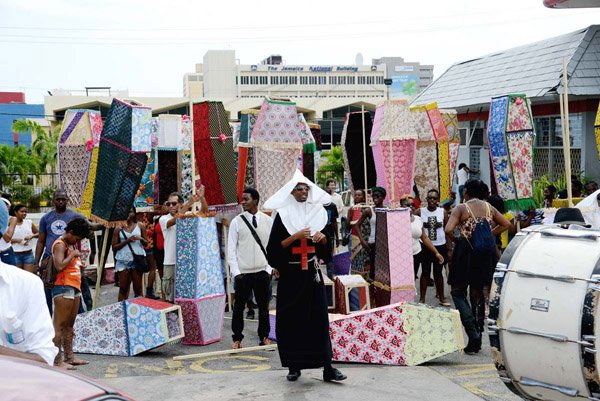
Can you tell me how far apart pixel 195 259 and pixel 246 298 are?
91 centimetres

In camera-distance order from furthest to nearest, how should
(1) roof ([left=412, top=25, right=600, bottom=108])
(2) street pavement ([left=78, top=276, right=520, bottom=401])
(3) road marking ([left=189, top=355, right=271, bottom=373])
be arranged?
(1) roof ([left=412, top=25, right=600, bottom=108]) → (3) road marking ([left=189, top=355, right=271, bottom=373]) → (2) street pavement ([left=78, top=276, right=520, bottom=401])

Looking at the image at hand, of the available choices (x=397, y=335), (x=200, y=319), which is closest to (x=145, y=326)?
(x=200, y=319)

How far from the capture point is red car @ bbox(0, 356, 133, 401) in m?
3.07

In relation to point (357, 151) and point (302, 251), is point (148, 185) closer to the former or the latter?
point (357, 151)

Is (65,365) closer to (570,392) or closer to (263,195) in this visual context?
(263,195)

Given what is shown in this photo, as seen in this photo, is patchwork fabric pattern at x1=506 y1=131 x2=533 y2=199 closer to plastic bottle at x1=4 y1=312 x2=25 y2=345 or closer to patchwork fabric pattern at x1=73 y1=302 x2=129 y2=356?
patchwork fabric pattern at x1=73 y1=302 x2=129 y2=356

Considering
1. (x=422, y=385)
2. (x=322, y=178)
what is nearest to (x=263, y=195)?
(x=422, y=385)

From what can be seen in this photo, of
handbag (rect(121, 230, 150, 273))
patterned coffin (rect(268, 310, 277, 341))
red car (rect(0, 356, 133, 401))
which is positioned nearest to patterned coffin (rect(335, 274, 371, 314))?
patterned coffin (rect(268, 310, 277, 341))

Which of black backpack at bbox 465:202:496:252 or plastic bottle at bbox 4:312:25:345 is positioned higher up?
black backpack at bbox 465:202:496:252

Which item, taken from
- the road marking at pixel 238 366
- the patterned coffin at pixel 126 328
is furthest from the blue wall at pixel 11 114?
the road marking at pixel 238 366

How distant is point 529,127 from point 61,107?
46.8m

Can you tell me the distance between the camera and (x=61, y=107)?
5594 centimetres

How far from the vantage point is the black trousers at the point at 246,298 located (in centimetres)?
965

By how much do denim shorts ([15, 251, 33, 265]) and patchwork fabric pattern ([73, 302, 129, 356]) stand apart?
8.60 feet
